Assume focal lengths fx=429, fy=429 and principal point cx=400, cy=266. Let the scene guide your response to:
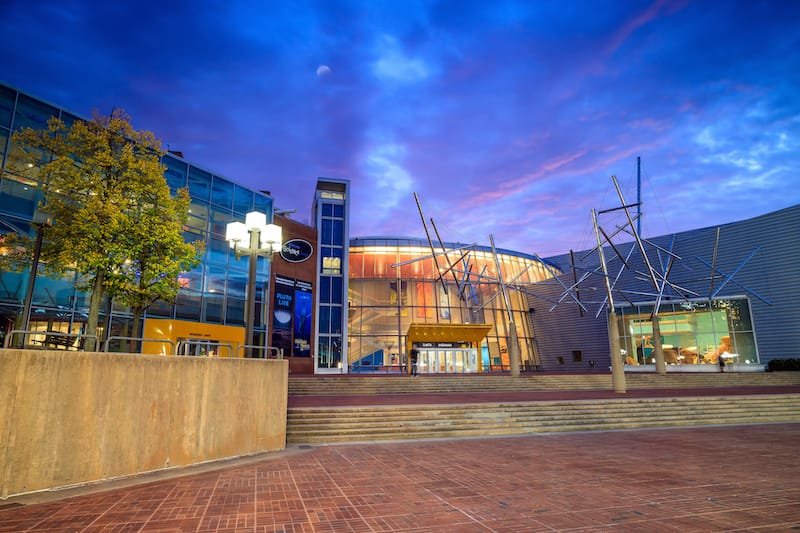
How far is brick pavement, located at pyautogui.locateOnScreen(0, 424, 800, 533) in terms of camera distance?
203 inches

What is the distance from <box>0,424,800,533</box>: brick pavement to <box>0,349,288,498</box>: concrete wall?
589mm

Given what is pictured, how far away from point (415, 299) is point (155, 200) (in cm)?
3285

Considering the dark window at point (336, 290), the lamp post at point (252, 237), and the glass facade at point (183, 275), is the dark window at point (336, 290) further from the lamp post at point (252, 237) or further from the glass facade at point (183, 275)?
the lamp post at point (252, 237)

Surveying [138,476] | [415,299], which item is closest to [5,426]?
[138,476]

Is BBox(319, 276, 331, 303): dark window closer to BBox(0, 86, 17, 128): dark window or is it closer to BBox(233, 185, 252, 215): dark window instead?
BBox(233, 185, 252, 215): dark window

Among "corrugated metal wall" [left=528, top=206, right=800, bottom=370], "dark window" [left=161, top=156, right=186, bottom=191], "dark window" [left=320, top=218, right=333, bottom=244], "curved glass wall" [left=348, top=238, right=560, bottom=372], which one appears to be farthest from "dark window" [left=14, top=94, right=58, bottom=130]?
"corrugated metal wall" [left=528, top=206, right=800, bottom=370]

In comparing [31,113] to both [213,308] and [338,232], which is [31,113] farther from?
[338,232]

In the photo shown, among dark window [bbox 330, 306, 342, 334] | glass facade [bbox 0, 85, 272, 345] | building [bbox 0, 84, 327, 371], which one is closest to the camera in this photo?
glass facade [bbox 0, 85, 272, 345]

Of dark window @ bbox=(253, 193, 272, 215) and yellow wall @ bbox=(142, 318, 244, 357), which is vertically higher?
dark window @ bbox=(253, 193, 272, 215)

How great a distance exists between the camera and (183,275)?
2709cm

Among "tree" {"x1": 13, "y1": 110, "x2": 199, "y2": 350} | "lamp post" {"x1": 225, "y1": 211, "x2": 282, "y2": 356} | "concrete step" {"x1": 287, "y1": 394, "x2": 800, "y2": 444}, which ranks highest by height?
"tree" {"x1": 13, "y1": 110, "x2": 199, "y2": 350}

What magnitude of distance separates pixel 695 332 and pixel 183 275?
143ft

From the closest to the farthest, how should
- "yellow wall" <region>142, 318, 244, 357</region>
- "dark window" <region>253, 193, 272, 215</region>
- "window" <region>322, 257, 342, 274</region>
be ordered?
"yellow wall" <region>142, 318, 244, 357</region>
"dark window" <region>253, 193, 272, 215</region>
"window" <region>322, 257, 342, 274</region>

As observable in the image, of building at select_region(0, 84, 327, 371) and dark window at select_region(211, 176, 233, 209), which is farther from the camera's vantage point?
dark window at select_region(211, 176, 233, 209)
